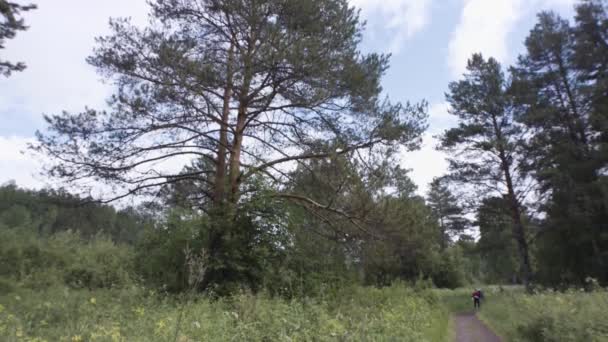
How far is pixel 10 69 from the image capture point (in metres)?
10.8

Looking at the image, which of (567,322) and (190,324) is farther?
(567,322)

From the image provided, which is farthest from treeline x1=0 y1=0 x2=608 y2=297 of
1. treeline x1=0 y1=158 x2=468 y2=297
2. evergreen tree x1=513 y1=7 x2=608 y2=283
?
evergreen tree x1=513 y1=7 x2=608 y2=283

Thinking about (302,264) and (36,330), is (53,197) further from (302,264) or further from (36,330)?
(302,264)

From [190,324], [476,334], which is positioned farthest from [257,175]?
[476,334]

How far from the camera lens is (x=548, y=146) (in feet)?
63.3

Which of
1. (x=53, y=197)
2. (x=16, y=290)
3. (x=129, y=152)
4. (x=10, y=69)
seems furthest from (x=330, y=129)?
(x=16, y=290)

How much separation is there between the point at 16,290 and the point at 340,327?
1098cm

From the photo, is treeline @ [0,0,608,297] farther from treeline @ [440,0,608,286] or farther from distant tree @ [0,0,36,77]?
treeline @ [440,0,608,286]

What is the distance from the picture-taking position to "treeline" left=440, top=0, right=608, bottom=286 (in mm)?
16719

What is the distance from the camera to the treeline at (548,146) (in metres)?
16.7

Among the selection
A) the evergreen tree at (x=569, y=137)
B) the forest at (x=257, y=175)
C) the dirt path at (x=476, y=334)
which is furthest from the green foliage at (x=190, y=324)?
the evergreen tree at (x=569, y=137)

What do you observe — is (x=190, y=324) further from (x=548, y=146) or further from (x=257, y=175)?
(x=548, y=146)

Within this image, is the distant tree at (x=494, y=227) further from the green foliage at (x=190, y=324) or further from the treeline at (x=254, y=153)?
the green foliage at (x=190, y=324)

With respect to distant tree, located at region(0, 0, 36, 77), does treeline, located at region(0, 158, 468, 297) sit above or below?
below
